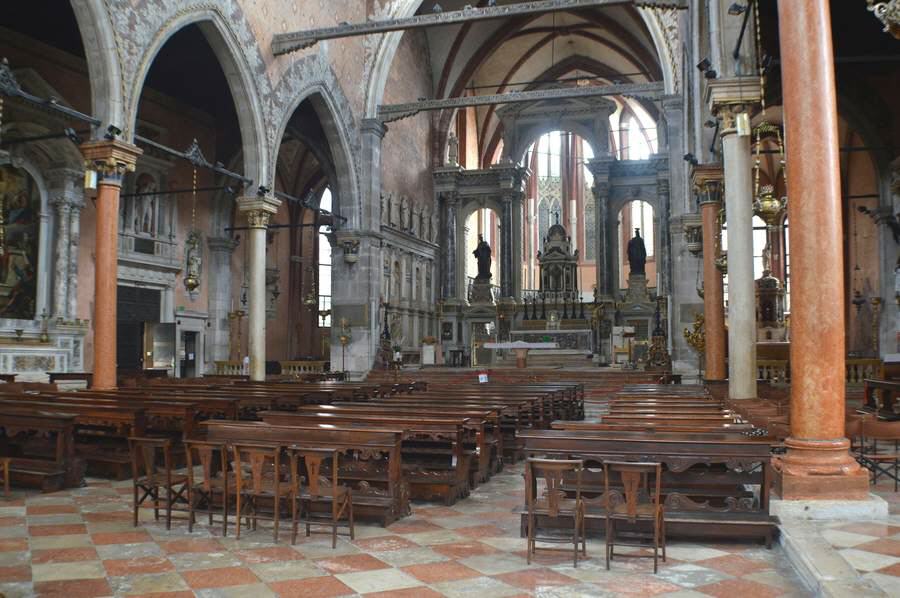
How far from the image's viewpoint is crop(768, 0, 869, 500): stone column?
559 cm

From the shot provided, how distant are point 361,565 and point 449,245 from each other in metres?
27.8

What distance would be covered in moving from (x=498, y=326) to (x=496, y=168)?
21.3ft

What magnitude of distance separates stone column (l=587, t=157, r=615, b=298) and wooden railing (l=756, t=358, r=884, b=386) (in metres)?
15.1

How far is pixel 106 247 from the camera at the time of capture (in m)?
12.8

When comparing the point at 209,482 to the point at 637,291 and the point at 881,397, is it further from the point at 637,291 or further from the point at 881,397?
the point at 637,291

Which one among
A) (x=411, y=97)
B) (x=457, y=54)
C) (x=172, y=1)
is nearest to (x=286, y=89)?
(x=172, y=1)

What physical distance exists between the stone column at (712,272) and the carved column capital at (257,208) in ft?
32.0

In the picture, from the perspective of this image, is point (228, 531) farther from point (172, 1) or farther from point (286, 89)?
point (286, 89)

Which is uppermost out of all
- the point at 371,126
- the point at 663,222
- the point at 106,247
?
the point at 371,126

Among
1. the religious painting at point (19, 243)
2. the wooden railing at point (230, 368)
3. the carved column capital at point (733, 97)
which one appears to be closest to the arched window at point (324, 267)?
the wooden railing at point (230, 368)

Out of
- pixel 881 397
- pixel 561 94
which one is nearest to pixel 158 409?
pixel 881 397

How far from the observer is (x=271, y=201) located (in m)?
18.7

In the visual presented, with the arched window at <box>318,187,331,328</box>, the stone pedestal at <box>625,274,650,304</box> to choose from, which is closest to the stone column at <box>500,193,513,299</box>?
the stone pedestal at <box>625,274,650,304</box>

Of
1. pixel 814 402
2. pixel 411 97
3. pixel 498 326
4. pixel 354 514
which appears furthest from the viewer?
pixel 498 326
